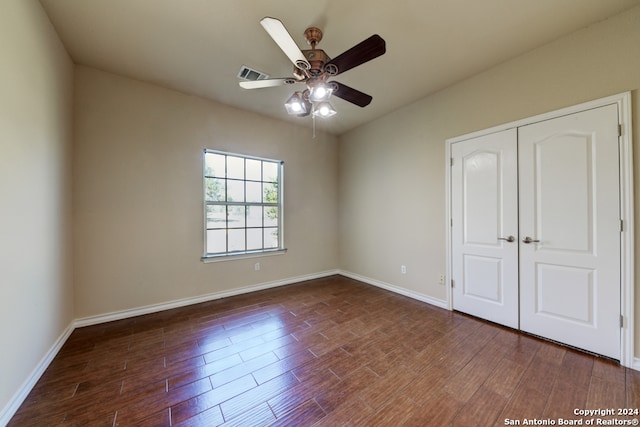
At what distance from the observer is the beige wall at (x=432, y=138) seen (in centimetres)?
195

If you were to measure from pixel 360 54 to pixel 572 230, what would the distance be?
2.35 m

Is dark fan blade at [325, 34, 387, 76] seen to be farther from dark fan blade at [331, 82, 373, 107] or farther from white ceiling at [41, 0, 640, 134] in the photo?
white ceiling at [41, 0, 640, 134]

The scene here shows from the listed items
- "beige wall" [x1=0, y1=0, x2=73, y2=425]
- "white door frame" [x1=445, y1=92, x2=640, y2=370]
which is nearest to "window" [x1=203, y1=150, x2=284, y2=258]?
"beige wall" [x1=0, y1=0, x2=73, y2=425]

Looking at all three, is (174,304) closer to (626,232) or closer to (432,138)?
(432,138)

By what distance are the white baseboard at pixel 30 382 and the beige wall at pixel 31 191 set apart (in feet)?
0.09

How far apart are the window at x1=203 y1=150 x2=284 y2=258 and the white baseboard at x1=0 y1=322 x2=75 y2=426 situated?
150 centimetres

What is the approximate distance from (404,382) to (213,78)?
347 centimetres

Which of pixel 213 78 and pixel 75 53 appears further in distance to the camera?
pixel 213 78

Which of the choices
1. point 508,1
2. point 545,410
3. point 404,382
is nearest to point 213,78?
point 508,1

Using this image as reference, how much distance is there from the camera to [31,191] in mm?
1689

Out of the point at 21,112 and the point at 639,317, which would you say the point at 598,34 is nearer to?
the point at 639,317

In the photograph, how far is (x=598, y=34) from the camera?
1975 millimetres

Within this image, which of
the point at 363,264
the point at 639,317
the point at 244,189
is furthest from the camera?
the point at 363,264

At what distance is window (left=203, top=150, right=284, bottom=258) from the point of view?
3379 mm
